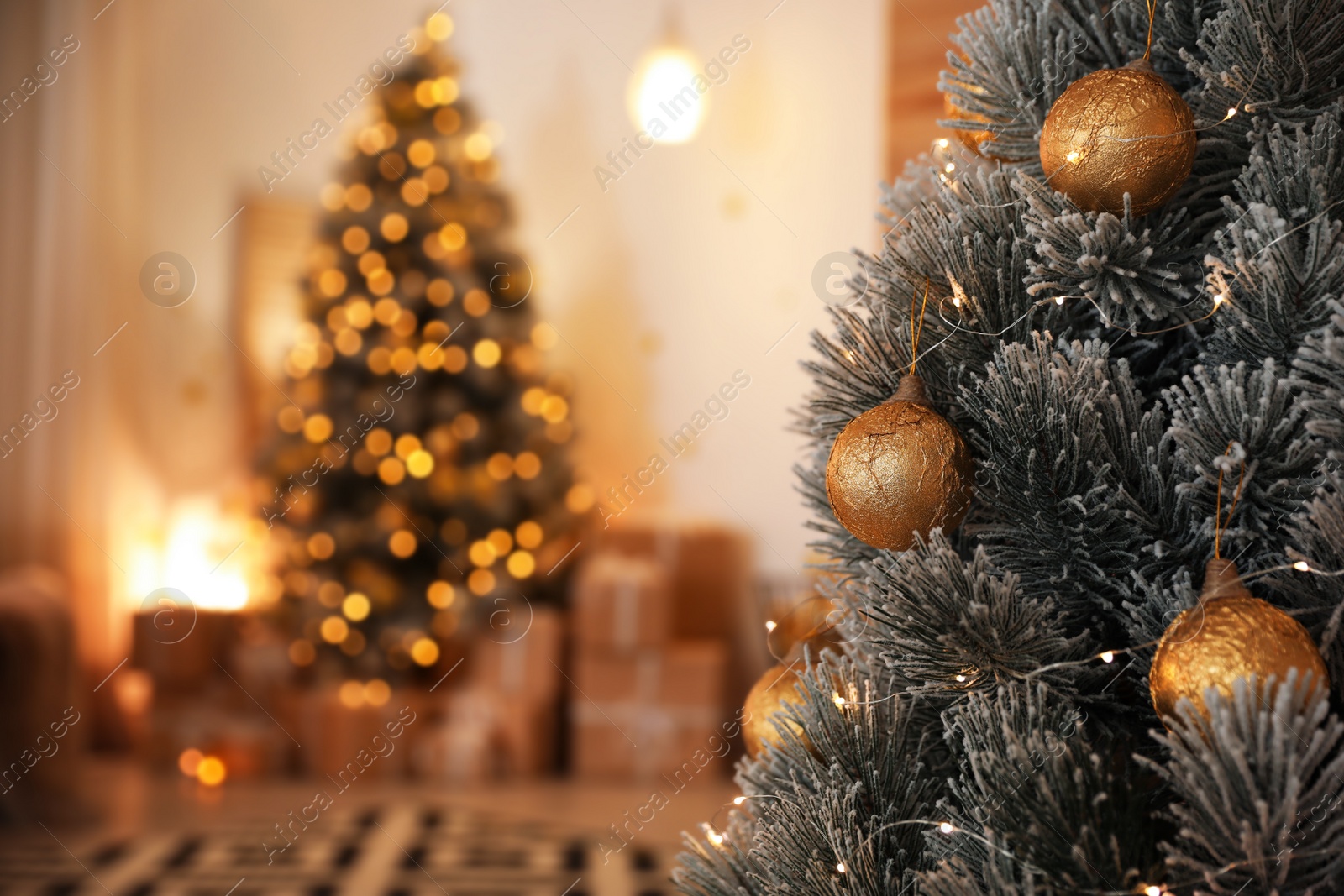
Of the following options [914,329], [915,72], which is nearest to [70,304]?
[915,72]

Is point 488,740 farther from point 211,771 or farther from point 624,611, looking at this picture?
point 211,771

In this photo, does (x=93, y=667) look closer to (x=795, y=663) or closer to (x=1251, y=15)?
(x=795, y=663)

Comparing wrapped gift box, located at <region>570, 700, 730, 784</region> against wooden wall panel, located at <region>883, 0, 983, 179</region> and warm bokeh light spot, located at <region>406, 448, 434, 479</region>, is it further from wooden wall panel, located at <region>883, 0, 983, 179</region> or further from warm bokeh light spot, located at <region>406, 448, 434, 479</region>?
wooden wall panel, located at <region>883, 0, 983, 179</region>

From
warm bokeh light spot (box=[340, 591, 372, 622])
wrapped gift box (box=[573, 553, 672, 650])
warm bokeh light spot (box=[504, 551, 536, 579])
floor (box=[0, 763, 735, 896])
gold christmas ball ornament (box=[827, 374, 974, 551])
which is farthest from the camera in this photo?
warm bokeh light spot (box=[504, 551, 536, 579])

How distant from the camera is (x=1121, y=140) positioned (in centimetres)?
48

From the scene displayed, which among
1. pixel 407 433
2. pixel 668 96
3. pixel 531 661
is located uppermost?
pixel 668 96

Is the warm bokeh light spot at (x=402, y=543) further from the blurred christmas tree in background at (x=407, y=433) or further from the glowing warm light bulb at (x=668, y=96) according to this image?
the glowing warm light bulb at (x=668, y=96)

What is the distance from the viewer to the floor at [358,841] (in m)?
2.15

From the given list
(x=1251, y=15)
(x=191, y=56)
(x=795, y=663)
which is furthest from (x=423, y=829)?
(x=191, y=56)

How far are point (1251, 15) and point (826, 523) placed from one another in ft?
1.23

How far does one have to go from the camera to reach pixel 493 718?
330cm

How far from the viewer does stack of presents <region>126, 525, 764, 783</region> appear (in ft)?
10.5

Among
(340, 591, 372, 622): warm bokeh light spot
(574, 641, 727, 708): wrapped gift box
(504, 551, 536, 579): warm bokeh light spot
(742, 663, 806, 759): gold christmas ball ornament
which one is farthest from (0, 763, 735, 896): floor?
(742, 663, 806, 759): gold christmas ball ornament

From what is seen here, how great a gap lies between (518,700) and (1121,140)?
10.1ft
